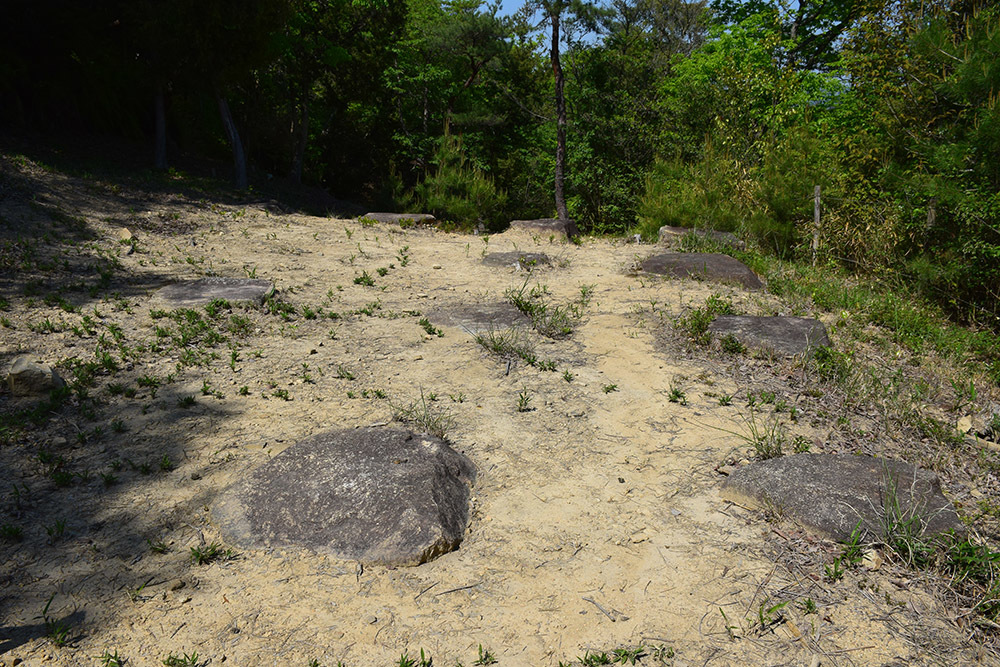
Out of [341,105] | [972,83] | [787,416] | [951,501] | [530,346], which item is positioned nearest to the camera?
[951,501]

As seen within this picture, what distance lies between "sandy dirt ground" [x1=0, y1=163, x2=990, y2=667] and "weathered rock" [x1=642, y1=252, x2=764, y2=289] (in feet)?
2.41

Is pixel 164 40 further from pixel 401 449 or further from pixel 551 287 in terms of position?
pixel 401 449

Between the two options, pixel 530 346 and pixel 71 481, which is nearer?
pixel 71 481

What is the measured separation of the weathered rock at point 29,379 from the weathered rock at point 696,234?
7.15 meters

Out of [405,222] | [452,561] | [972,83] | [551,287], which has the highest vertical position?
[972,83]

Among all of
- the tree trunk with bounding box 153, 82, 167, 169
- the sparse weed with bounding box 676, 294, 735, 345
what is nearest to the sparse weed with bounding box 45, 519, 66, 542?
the sparse weed with bounding box 676, 294, 735, 345

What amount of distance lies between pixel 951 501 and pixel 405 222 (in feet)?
29.2

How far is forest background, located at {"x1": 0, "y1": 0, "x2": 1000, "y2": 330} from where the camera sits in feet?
21.8

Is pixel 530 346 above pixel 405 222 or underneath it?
underneath

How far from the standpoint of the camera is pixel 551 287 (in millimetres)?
6766

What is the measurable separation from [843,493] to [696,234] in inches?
245

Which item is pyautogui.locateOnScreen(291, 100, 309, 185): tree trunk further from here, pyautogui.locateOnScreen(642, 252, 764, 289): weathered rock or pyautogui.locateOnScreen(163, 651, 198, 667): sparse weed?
pyautogui.locateOnScreen(163, 651, 198, 667): sparse weed

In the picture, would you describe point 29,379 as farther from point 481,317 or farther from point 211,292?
point 481,317

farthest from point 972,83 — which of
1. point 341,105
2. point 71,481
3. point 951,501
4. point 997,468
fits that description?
point 341,105
